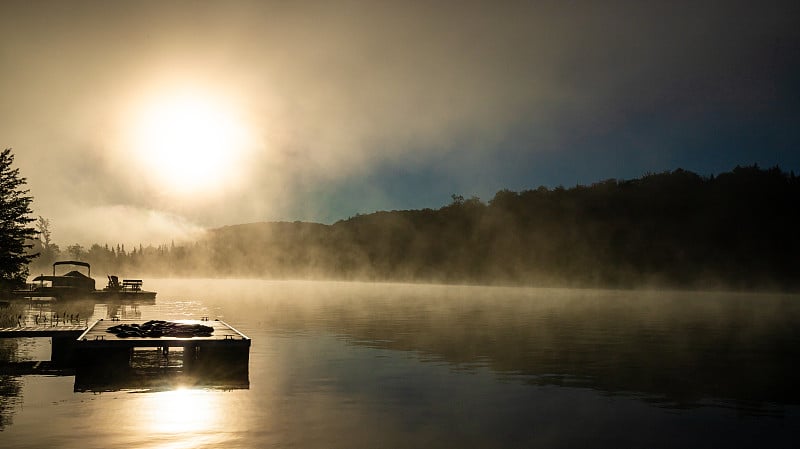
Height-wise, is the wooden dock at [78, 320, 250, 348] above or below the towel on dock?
below

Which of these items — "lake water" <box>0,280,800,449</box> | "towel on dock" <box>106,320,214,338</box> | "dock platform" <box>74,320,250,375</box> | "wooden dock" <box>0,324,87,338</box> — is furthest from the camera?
"wooden dock" <box>0,324,87,338</box>

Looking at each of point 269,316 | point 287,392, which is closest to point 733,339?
point 287,392

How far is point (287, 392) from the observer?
1208 inches

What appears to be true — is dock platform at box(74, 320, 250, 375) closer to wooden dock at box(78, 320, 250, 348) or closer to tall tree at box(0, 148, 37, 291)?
wooden dock at box(78, 320, 250, 348)

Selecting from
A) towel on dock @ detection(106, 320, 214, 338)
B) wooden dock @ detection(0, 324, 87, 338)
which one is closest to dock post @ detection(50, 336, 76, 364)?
wooden dock @ detection(0, 324, 87, 338)

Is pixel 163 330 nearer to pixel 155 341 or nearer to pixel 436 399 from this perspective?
pixel 155 341

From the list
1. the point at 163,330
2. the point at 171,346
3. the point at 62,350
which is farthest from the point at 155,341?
the point at 62,350

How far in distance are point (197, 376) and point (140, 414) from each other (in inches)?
344

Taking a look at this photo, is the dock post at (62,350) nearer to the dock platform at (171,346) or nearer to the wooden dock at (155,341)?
the wooden dock at (155,341)

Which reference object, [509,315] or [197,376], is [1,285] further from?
[509,315]

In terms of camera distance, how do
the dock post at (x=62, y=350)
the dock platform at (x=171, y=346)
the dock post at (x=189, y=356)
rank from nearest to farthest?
the dock platform at (x=171, y=346) < the dock post at (x=189, y=356) < the dock post at (x=62, y=350)

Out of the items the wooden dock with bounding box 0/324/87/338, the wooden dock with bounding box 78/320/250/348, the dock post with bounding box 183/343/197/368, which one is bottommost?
the dock post with bounding box 183/343/197/368

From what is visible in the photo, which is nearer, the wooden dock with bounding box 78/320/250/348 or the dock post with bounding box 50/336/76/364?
the wooden dock with bounding box 78/320/250/348

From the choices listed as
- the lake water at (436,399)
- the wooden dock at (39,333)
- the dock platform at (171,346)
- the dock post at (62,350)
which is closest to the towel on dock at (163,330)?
the dock platform at (171,346)
